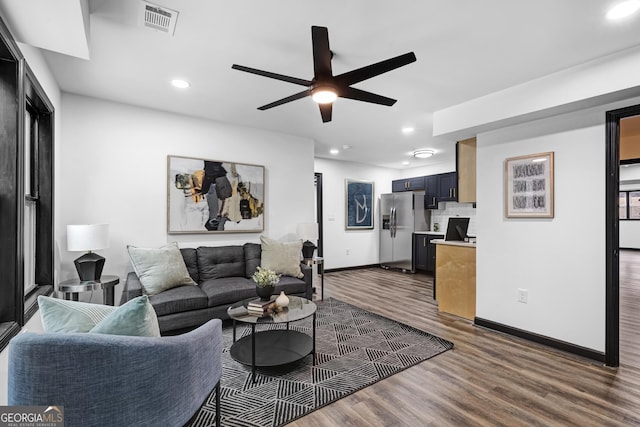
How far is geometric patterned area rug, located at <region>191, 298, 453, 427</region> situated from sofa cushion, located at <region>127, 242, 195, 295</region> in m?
0.77

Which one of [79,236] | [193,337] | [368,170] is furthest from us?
[368,170]

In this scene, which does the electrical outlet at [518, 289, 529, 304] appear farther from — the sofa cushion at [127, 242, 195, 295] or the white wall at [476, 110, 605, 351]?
the sofa cushion at [127, 242, 195, 295]

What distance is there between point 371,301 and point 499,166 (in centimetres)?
238

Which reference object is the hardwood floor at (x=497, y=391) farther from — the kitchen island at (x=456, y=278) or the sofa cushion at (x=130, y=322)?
the sofa cushion at (x=130, y=322)

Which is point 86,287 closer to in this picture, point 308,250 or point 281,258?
point 281,258

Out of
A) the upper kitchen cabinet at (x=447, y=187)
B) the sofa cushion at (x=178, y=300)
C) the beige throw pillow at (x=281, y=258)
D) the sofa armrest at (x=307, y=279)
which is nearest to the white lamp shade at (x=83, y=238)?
the sofa cushion at (x=178, y=300)

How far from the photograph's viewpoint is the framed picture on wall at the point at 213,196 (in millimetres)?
3693

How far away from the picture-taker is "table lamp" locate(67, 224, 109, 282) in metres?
2.69

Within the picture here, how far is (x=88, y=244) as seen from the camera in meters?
2.71

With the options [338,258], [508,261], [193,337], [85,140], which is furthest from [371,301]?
[85,140]

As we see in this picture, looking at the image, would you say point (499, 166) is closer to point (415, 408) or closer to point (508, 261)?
point (508, 261)

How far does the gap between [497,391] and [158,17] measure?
3.34 metres

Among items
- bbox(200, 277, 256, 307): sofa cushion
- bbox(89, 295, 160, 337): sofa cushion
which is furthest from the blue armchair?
bbox(200, 277, 256, 307): sofa cushion

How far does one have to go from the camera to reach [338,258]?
666 centimetres
